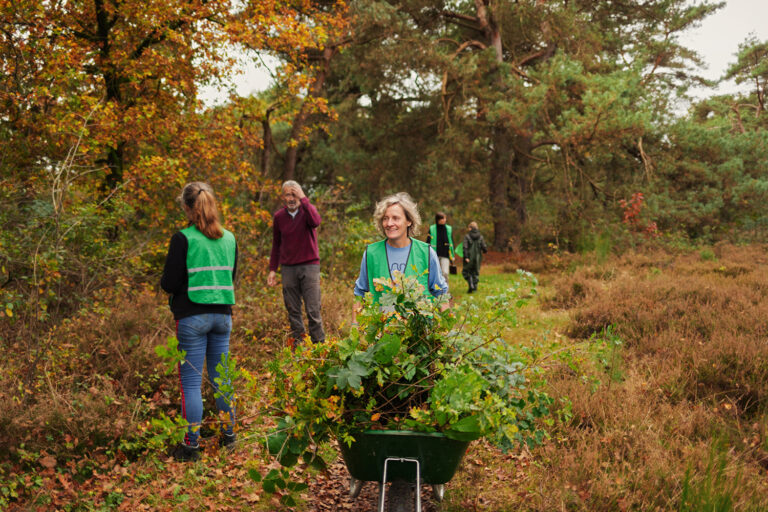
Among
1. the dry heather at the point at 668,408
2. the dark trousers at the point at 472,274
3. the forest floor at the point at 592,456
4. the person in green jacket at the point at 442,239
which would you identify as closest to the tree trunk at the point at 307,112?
the person in green jacket at the point at 442,239

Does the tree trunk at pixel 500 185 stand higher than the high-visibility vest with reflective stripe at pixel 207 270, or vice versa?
the tree trunk at pixel 500 185

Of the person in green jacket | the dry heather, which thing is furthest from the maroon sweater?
the person in green jacket

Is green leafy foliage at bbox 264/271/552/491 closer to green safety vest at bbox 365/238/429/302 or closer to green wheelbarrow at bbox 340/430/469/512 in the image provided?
green wheelbarrow at bbox 340/430/469/512

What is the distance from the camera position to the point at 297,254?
5.73 m

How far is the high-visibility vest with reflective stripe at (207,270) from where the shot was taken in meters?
3.75

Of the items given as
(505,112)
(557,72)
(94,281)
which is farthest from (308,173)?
(94,281)

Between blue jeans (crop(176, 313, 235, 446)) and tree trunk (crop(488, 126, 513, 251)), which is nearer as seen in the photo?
blue jeans (crop(176, 313, 235, 446))

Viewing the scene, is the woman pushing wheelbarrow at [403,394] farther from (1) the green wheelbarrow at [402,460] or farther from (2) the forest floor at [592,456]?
(2) the forest floor at [592,456]

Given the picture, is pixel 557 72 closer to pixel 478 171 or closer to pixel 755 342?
pixel 478 171

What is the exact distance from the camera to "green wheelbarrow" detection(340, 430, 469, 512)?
219 centimetres

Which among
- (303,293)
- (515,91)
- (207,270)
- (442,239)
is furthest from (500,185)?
(207,270)

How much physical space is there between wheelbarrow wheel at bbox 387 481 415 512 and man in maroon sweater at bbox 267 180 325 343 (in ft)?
11.7

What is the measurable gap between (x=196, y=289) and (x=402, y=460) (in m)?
2.21

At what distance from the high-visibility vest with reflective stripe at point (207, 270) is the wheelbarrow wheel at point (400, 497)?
2.03 metres
